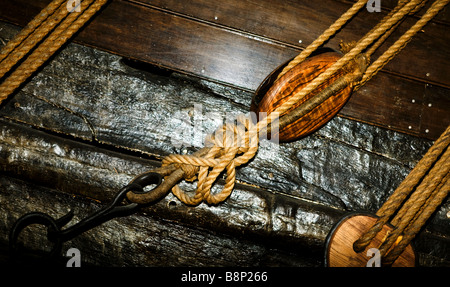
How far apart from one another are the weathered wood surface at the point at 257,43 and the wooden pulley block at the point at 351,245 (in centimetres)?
56

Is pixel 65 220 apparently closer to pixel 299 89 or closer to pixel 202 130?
pixel 202 130

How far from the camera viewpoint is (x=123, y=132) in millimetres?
1270

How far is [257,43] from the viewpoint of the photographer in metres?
1.37

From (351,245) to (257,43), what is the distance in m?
1.14

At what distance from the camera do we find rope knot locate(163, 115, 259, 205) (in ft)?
3.36

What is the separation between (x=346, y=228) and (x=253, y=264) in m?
0.48

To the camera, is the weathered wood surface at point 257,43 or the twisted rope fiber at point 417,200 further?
the weathered wood surface at point 257,43

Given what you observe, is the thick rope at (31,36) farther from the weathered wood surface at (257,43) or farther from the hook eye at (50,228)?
the hook eye at (50,228)

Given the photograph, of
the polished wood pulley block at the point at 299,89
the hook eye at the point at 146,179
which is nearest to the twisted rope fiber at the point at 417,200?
the polished wood pulley block at the point at 299,89

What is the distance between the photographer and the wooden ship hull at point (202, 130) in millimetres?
1177

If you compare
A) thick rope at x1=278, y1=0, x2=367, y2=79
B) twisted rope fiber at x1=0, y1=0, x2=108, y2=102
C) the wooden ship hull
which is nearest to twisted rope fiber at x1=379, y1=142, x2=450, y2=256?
the wooden ship hull

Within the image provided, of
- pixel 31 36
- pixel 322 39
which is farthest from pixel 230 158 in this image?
pixel 31 36

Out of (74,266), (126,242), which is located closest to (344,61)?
(126,242)

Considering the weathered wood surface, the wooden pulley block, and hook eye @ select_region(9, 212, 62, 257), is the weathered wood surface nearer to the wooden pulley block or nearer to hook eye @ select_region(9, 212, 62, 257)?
the wooden pulley block
